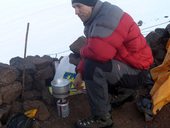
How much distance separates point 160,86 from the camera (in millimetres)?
3352

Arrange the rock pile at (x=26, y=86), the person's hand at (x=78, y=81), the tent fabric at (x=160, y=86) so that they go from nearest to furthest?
1. the person's hand at (x=78, y=81)
2. the tent fabric at (x=160, y=86)
3. the rock pile at (x=26, y=86)

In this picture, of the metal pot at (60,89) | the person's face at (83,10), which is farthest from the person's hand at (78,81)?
the person's face at (83,10)

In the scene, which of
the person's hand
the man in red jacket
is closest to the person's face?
the man in red jacket

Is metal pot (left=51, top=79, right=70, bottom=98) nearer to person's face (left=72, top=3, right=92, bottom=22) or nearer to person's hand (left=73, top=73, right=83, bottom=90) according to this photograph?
person's hand (left=73, top=73, right=83, bottom=90)

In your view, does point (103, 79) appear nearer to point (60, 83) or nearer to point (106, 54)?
point (106, 54)

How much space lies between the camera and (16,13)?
7414 mm

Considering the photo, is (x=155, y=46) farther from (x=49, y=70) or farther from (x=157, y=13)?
(x=157, y=13)

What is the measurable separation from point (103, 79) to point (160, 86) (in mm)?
683

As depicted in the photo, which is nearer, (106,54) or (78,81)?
(106,54)

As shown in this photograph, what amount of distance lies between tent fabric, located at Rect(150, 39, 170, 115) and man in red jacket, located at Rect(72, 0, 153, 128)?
254 mm

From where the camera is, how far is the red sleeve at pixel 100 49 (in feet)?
9.04

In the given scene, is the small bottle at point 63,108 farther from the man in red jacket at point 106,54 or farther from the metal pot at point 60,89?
the man in red jacket at point 106,54

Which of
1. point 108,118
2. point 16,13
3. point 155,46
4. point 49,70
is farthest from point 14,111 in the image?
point 16,13

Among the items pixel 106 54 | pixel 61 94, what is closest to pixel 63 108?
pixel 61 94
